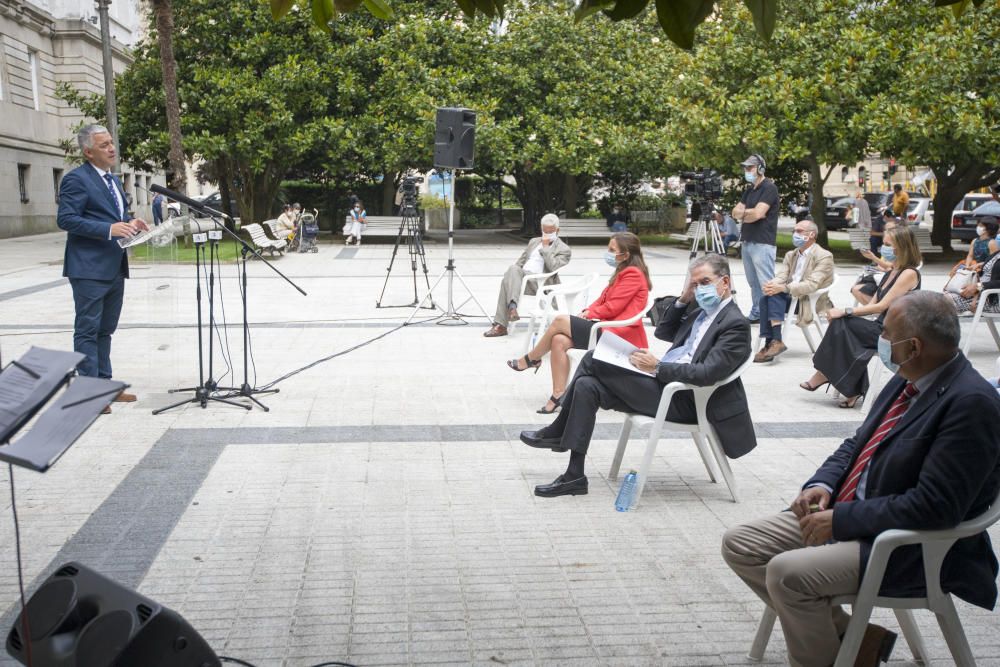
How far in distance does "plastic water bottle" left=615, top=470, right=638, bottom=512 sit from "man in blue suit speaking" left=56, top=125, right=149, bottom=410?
387cm

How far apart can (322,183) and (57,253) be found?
12.0 m

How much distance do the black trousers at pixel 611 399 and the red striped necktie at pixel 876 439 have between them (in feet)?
6.14

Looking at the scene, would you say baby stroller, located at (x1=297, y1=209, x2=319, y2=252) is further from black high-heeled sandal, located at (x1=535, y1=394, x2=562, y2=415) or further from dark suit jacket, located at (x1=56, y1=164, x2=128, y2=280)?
black high-heeled sandal, located at (x1=535, y1=394, x2=562, y2=415)

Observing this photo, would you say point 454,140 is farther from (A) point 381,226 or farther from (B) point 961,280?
(A) point 381,226

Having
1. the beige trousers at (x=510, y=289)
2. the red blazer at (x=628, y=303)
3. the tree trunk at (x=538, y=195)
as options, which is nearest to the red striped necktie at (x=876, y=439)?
the red blazer at (x=628, y=303)

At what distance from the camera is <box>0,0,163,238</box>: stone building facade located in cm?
3291

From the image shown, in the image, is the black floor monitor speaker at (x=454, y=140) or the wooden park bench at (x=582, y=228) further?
the wooden park bench at (x=582, y=228)

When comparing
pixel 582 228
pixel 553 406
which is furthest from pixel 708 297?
pixel 582 228

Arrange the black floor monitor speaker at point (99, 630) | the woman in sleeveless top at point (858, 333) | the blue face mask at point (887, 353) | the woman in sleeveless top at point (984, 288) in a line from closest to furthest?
the black floor monitor speaker at point (99, 630) → the blue face mask at point (887, 353) → the woman in sleeveless top at point (858, 333) → the woman in sleeveless top at point (984, 288)

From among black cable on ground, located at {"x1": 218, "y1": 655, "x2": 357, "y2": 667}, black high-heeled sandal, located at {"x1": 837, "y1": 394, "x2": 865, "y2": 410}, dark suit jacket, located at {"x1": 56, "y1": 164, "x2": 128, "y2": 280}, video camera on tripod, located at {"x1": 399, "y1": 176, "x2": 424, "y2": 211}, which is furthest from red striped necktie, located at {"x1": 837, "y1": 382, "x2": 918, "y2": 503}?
video camera on tripod, located at {"x1": 399, "y1": 176, "x2": 424, "y2": 211}

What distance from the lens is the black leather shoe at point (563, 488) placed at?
5.46 metres

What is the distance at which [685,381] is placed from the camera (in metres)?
5.07

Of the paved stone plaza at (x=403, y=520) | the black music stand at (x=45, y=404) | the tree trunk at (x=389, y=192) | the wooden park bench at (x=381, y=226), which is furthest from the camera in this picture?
the tree trunk at (x=389, y=192)

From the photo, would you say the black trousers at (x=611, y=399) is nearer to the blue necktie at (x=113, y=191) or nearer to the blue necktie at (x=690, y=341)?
the blue necktie at (x=690, y=341)
